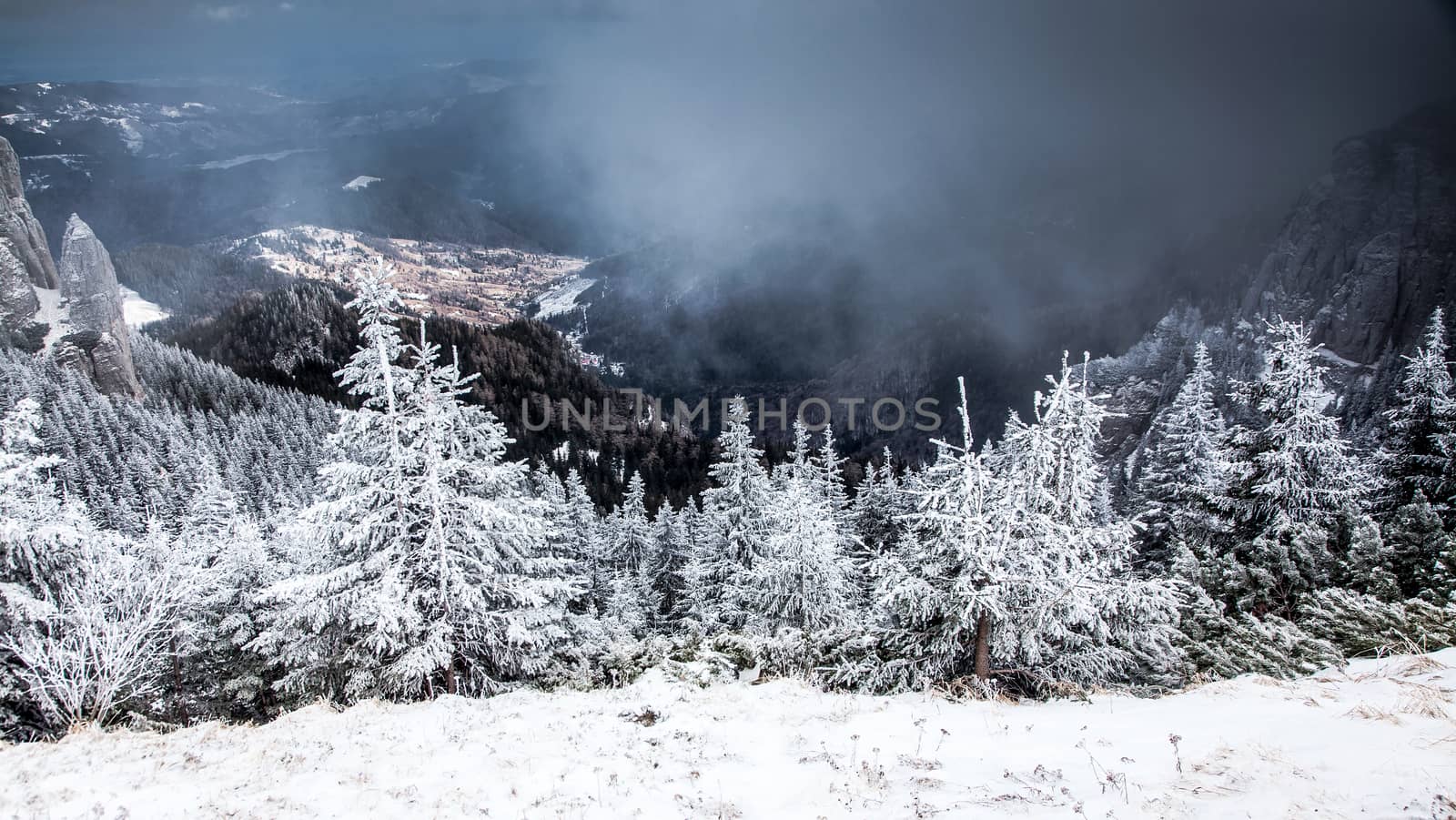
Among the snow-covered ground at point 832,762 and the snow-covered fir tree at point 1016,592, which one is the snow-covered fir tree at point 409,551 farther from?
the snow-covered fir tree at point 1016,592

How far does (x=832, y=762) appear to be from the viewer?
7.04 m

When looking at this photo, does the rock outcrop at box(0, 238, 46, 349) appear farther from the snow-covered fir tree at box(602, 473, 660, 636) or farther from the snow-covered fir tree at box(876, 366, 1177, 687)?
the snow-covered fir tree at box(876, 366, 1177, 687)

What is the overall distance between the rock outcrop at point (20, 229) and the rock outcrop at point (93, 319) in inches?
368

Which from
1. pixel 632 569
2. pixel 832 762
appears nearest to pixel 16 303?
pixel 632 569

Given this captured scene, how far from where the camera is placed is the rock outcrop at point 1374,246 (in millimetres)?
103938

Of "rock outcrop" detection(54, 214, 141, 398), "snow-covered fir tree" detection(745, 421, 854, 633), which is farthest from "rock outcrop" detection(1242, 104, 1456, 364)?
"rock outcrop" detection(54, 214, 141, 398)

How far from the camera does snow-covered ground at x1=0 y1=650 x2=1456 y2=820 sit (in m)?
5.50

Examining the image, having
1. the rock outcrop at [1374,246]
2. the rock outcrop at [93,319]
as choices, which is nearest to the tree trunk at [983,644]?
the rock outcrop at [1374,246]

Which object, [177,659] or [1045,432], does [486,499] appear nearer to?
[1045,432]

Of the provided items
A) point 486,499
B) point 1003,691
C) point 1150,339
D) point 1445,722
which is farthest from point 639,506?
point 1150,339

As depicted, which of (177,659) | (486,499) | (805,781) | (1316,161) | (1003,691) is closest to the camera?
(805,781)

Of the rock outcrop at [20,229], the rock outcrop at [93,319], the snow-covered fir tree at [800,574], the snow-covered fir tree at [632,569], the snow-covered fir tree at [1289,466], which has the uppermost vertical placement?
the rock outcrop at [20,229]

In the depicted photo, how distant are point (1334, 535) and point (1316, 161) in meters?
226

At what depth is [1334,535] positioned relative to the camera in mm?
15320
